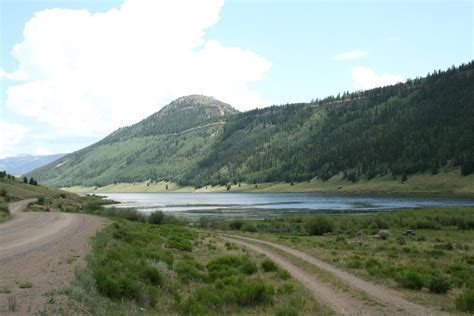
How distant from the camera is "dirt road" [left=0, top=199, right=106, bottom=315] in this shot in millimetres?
11828

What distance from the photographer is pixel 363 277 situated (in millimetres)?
22922

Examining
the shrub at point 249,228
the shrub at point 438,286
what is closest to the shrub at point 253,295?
the shrub at point 438,286

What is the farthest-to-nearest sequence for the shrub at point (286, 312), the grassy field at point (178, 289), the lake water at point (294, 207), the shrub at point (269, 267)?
the lake water at point (294, 207)
the shrub at point (269, 267)
the shrub at point (286, 312)
the grassy field at point (178, 289)

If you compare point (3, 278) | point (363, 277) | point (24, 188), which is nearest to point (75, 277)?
point (3, 278)

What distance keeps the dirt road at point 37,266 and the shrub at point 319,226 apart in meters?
29.8

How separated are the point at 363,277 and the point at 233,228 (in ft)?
127

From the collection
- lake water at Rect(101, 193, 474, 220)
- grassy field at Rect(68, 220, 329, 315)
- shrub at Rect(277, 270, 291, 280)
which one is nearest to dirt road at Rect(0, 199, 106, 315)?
grassy field at Rect(68, 220, 329, 315)

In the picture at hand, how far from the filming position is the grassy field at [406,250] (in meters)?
19.4

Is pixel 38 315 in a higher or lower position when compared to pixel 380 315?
higher

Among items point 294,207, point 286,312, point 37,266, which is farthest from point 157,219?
point 294,207

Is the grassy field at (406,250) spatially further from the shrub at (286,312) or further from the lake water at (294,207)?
the lake water at (294,207)

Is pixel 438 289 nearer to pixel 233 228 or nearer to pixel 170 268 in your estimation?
pixel 170 268

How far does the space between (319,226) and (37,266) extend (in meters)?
40.5

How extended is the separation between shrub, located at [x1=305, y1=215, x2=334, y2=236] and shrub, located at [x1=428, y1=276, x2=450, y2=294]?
33.6m
